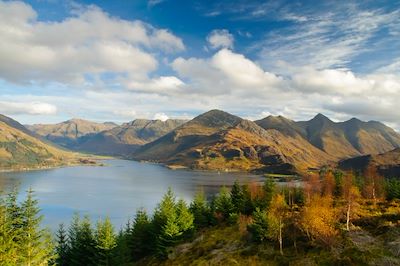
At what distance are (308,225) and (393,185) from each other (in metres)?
48.1

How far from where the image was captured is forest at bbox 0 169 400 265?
47312 mm

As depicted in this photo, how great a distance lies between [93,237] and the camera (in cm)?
7081

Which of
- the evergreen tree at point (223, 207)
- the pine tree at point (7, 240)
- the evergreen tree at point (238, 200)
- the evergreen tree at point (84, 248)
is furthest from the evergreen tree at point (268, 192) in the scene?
the pine tree at point (7, 240)

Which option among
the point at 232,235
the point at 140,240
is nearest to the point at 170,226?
the point at 140,240

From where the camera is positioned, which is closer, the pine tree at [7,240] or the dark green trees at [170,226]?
the pine tree at [7,240]

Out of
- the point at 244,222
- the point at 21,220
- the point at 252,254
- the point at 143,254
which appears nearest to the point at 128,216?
the point at 143,254

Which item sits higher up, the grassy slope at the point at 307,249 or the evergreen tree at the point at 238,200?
the evergreen tree at the point at 238,200

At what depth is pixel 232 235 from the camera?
81.1 meters

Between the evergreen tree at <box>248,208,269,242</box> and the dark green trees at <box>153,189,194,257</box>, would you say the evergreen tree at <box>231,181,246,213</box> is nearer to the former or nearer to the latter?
the dark green trees at <box>153,189,194,257</box>

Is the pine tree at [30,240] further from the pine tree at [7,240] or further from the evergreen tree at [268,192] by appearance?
the evergreen tree at [268,192]

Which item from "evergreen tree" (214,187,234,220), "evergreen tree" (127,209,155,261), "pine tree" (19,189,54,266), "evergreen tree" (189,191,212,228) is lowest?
"evergreen tree" (127,209,155,261)

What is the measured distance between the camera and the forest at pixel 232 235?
47312mm

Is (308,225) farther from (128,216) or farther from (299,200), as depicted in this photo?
(128,216)

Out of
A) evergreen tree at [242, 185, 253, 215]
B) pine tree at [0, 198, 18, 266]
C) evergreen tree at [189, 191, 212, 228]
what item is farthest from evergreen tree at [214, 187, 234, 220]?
pine tree at [0, 198, 18, 266]
